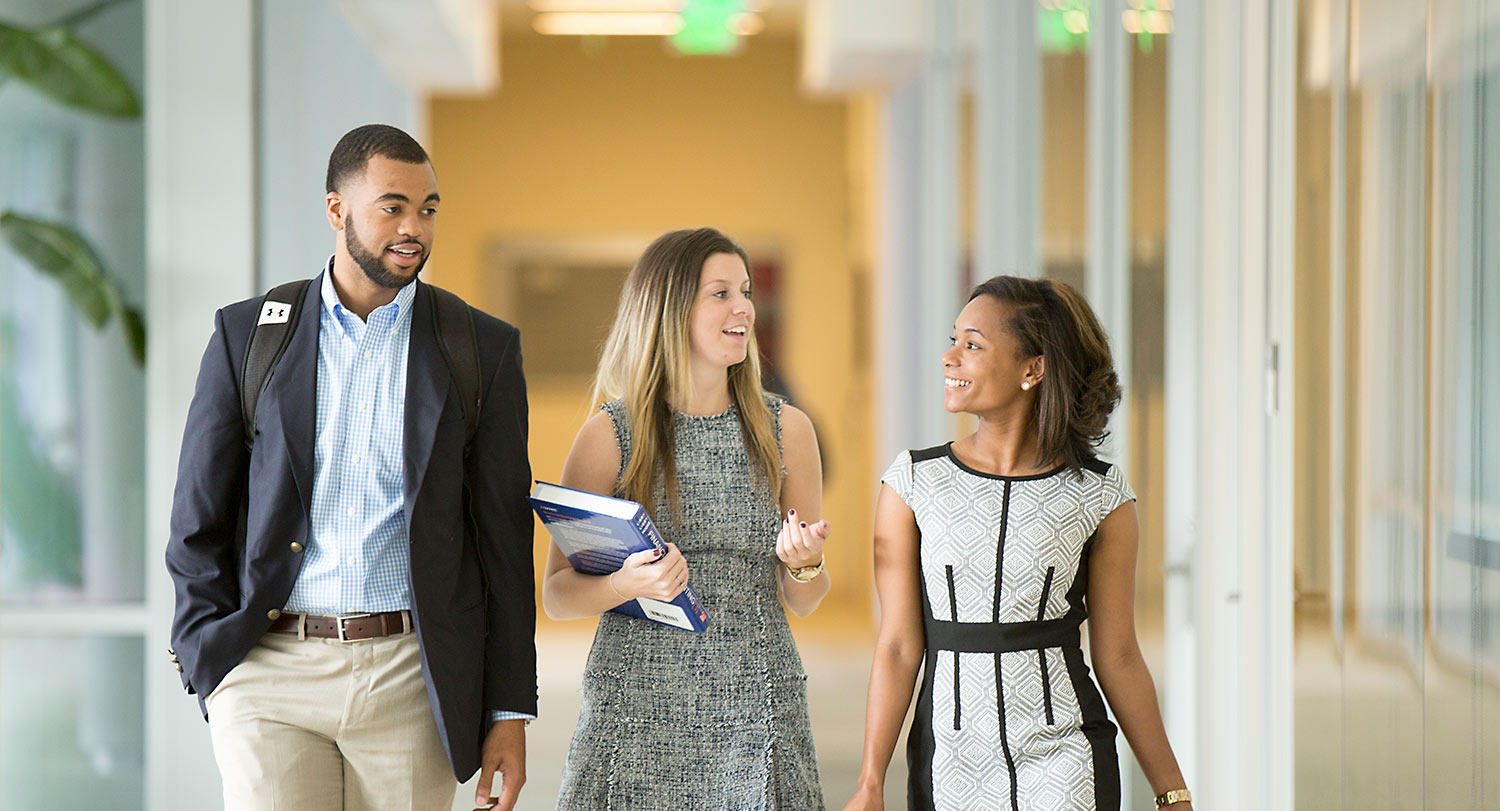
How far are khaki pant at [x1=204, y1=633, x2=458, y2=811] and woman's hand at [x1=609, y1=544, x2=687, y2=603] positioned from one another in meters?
0.32

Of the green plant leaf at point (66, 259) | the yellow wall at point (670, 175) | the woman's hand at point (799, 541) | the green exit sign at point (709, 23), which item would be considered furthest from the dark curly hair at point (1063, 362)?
the yellow wall at point (670, 175)

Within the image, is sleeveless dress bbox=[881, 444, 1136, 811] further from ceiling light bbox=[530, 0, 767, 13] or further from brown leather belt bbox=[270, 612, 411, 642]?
ceiling light bbox=[530, 0, 767, 13]

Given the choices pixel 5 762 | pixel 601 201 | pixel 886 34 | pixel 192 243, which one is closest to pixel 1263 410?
pixel 192 243

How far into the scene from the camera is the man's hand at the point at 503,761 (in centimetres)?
195

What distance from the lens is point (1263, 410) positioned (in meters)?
2.66

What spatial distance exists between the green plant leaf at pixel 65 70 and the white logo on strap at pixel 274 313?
2454mm

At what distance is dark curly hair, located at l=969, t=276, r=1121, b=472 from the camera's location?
1874 millimetres

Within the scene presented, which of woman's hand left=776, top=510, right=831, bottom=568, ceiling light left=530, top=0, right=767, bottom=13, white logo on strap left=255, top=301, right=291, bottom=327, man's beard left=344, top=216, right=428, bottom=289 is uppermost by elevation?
ceiling light left=530, top=0, right=767, bottom=13

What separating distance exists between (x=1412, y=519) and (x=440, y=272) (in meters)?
8.49

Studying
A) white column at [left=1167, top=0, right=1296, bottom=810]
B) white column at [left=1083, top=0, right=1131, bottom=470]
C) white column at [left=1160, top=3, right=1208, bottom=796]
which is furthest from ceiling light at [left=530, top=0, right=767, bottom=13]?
white column at [left=1167, top=0, right=1296, bottom=810]

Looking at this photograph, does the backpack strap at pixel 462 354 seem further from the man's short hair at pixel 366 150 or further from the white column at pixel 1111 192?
the white column at pixel 1111 192

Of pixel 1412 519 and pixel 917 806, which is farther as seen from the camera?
pixel 1412 519

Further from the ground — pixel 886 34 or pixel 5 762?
pixel 886 34

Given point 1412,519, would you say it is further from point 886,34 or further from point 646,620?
point 886,34
